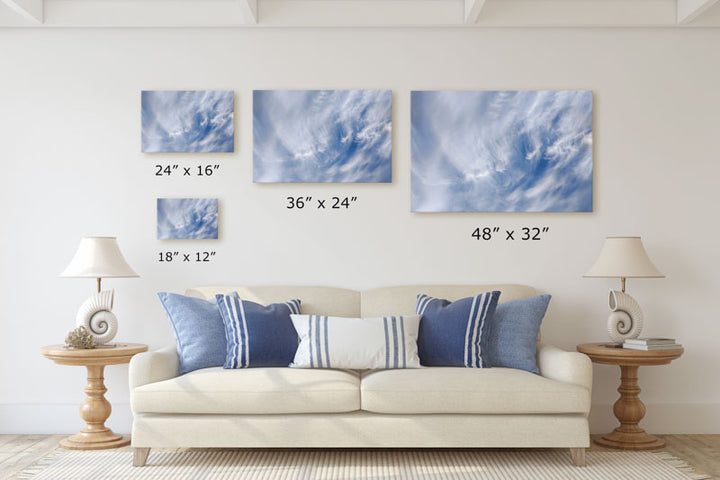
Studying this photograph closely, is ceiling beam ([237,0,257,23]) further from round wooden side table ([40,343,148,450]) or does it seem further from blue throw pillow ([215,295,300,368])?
round wooden side table ([40,343,148,450])

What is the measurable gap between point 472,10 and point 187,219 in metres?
2.24

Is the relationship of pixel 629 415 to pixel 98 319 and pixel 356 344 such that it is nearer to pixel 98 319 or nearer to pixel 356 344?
pixel 356 344

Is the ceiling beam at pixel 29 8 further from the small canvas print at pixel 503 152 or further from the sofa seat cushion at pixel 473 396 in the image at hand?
the sofa seat cushion at pixel 473 396

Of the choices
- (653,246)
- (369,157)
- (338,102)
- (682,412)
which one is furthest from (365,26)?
(682,412)

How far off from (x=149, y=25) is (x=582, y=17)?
2815 mm

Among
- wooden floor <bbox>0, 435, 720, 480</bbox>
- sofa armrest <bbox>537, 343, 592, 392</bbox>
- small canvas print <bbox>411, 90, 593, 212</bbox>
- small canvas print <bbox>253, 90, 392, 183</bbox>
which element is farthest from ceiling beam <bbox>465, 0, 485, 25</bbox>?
wooden floor <bbox>0, 435, 720, 480</bbox>

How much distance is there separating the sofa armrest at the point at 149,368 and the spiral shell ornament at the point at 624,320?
262 centimetres

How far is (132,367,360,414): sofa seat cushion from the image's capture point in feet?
12.5

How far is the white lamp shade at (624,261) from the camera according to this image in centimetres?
447

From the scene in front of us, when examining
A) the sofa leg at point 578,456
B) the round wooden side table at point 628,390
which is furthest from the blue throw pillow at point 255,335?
the round wooden side table at point 628,390

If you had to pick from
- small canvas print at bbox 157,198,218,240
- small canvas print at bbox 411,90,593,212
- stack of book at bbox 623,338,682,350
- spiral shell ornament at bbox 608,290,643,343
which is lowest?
stack of book at bbox 623,338,682,350

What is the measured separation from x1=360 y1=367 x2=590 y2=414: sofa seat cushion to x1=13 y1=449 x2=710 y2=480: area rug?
305mm

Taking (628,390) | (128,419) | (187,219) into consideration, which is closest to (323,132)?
(187,219)

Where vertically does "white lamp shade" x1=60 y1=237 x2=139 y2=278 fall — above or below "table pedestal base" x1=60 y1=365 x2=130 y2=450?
above
